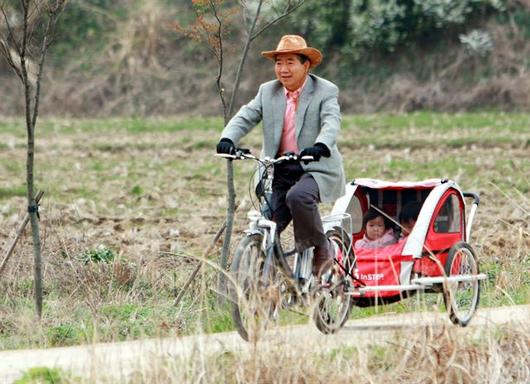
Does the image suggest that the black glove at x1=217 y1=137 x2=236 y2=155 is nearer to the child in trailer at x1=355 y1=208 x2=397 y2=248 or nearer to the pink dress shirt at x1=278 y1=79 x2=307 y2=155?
the pink dress shirt at x1=278 y1=79 x2=307 y2=155

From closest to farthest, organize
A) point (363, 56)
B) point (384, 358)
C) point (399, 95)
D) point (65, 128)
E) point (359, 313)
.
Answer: point (384, 358), point (359, 313), point (65, 128), point (399, 95), point (363, 56)

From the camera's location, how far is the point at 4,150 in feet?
76.0

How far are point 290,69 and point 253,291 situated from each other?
1499 mm

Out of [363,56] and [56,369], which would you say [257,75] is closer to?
[363,56]

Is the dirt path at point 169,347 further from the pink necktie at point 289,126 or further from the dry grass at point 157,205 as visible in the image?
the pink necktie at point 289,126

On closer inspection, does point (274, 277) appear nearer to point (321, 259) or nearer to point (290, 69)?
point (321, 259)

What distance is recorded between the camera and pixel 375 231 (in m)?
9.82

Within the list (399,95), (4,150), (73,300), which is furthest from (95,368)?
(399,95)

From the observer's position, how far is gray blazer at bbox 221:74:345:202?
8500 millimetres

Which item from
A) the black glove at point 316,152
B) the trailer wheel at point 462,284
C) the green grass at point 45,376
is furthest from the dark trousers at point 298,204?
the green grass at point 45,376

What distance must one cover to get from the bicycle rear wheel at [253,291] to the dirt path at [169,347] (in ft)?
0.35

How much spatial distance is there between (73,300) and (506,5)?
2317cm

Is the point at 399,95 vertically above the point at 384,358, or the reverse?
the point at 399,95

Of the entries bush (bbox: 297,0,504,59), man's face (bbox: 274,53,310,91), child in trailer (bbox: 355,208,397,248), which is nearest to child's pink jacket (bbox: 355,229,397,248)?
child in trailer (bbox: 355,208,397,248)
